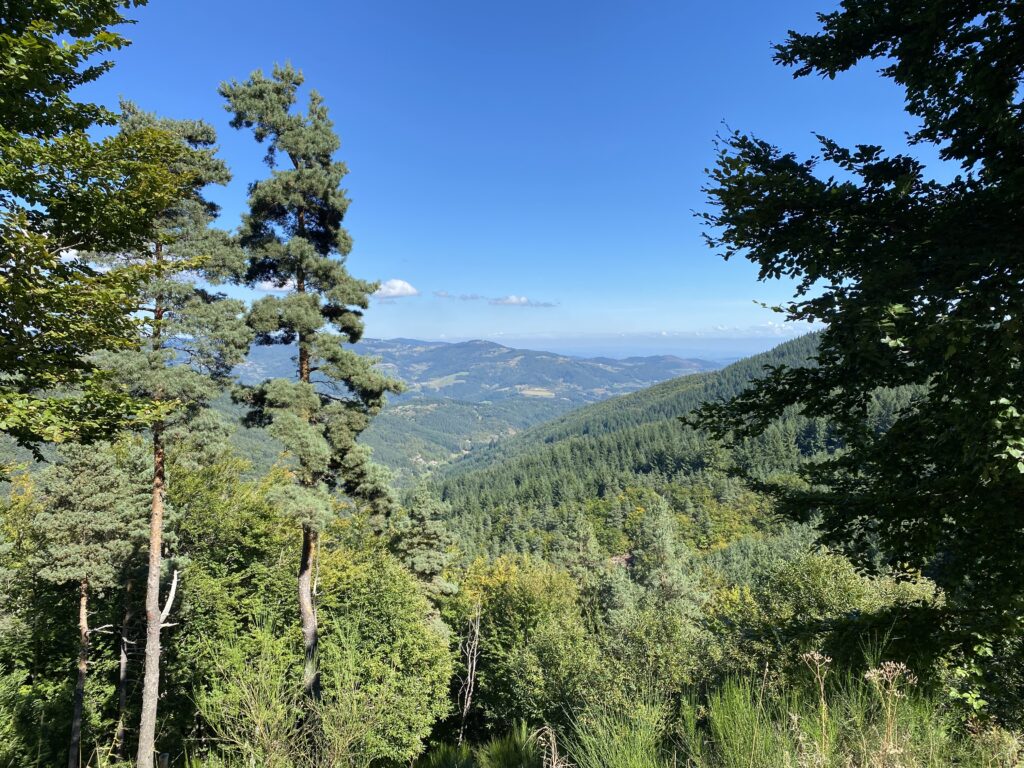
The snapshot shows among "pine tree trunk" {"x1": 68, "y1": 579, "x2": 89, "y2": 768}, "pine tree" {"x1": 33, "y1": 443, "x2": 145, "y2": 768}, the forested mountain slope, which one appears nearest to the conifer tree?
"pine tree" {"x1": 33, "y1": 443, "x2": 145, "y2": 768}

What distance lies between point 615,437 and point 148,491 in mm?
166152

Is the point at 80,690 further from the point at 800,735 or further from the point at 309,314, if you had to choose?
the point at 800,735

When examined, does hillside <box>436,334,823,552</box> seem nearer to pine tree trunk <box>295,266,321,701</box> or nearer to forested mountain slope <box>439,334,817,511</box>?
forested mountain slope <box>439,334,817,511</box>

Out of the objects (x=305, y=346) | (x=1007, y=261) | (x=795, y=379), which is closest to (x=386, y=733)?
(x=305, y=346)

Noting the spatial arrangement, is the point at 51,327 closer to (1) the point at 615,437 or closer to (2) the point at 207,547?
(2) the point at 207,547

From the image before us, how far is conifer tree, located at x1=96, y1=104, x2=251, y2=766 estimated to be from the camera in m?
9.31

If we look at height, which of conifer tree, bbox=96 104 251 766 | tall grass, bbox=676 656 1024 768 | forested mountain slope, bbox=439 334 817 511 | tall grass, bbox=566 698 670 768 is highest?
conifer tree, bbox=96 104 251 766

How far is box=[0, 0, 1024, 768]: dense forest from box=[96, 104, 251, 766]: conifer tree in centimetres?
8

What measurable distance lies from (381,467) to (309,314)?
14.0 ft

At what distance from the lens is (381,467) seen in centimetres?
1204

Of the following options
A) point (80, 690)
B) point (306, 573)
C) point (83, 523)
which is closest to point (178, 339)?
point (306, 573)

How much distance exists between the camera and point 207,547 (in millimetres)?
17625

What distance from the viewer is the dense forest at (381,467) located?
3.26 meters

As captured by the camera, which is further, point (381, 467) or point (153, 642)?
point (381, 467)
